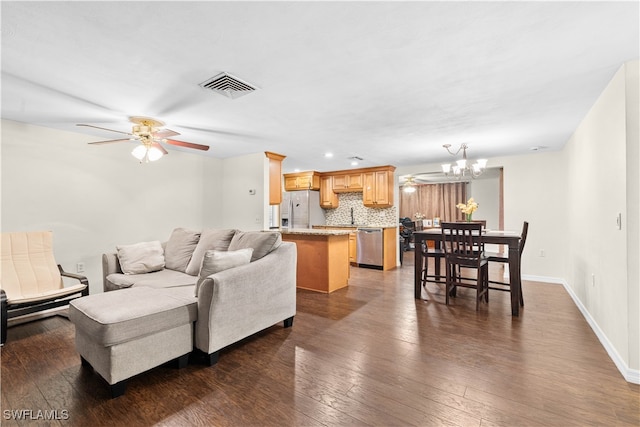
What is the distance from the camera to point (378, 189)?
6332 mm

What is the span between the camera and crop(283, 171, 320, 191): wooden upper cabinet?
7016mm

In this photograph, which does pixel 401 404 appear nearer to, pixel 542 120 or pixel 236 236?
pixel 236 236

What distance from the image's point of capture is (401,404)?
5.70 ft

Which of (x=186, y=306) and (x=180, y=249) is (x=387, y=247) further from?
(x=186, y=306)

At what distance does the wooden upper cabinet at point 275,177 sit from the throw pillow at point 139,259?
2.15 metres

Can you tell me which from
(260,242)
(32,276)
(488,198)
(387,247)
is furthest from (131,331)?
(488,198)

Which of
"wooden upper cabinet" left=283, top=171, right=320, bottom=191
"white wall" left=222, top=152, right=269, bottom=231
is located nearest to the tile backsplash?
"wooden upper cabinet" left=283, top=171, right=320, bottom=191

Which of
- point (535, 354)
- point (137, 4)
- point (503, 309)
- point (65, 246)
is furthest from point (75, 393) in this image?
point (503, 309)

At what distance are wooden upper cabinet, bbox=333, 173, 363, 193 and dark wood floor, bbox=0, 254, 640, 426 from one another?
4.02 m

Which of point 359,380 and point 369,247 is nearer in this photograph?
point 359,380

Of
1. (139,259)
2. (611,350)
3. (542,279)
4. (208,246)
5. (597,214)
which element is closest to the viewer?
(611,350)

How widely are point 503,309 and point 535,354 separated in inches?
47.1

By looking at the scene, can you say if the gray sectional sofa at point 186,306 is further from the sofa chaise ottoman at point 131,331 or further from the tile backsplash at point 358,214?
the tile backsplash at point 358,214

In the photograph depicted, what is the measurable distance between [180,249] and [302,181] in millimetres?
3957
